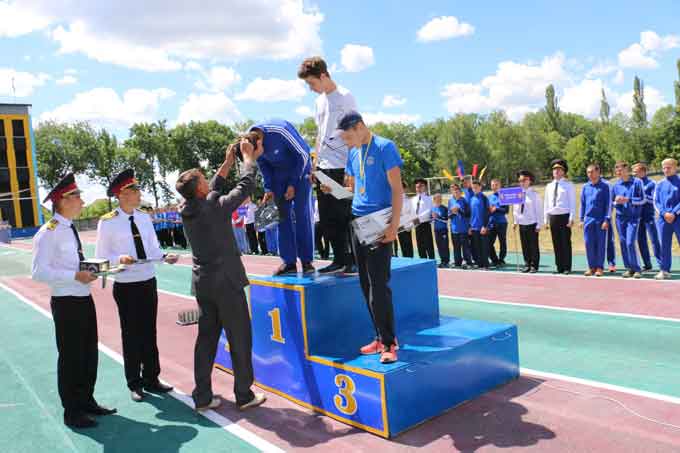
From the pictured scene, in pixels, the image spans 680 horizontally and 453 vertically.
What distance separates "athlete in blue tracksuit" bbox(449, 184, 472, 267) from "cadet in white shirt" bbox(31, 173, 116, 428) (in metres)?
9.55

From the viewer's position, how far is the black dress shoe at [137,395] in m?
5.07

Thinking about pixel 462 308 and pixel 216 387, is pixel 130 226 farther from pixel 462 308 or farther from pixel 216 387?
pixel 462 308

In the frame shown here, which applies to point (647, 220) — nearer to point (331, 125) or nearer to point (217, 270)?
point (331, 125)

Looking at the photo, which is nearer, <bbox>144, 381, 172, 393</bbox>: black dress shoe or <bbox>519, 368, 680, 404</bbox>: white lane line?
<bbox>519, 368, 680, 404</bbox>: white lane line

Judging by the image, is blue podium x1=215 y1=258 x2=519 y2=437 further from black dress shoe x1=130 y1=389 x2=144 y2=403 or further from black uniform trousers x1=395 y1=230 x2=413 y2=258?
black uniform trousers x1=395 y1=230 x2=413 y2=258

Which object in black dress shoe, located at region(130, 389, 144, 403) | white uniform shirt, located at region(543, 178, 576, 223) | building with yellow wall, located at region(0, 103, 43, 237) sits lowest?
black dress shoe, located at region(130, 389, 144, 403)

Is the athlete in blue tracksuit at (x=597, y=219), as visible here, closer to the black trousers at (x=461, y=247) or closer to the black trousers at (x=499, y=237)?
the black trousers at (x=499, y=237)

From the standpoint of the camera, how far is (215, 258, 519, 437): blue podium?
3936 millimetres

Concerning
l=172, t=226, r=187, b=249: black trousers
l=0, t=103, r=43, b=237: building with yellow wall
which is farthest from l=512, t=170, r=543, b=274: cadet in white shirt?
l=0, t=103, r=43, b=237: building with yellow wall

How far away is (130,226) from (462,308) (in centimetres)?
510

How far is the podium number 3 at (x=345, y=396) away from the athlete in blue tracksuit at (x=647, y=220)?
7925mm

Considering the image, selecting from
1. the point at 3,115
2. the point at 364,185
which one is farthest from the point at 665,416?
the point at 3,115

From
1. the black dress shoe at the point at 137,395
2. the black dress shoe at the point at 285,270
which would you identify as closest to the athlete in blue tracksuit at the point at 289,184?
the black dress shoe at the point at 285,270

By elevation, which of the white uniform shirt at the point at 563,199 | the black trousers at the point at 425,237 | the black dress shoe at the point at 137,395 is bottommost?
the black dress shoe at the point at 137,395
